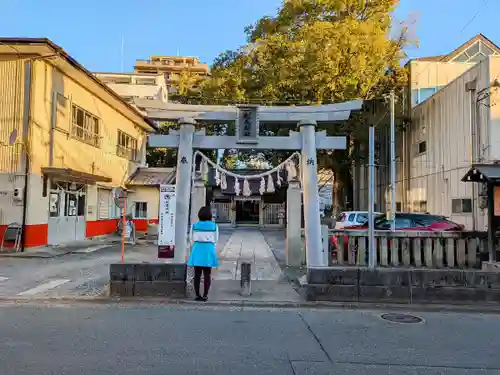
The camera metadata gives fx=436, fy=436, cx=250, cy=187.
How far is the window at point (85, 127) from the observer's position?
62.3 feet

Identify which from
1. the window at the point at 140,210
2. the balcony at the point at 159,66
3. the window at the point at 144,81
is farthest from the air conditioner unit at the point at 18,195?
the balcony at the point at 159,66

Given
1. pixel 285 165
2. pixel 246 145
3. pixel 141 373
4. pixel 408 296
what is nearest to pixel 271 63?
Result: pixel 285 165

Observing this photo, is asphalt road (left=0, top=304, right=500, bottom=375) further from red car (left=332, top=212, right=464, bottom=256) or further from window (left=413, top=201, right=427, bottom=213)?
window (left=413, top=201, right=427, bottom=213)

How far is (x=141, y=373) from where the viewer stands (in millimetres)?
4605

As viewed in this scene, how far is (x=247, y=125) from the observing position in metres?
11.3

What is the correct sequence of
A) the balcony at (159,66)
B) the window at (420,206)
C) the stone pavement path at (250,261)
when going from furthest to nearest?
the balcony at (159,66) < the window at (420,206) < the stone pavement path at (250,261)

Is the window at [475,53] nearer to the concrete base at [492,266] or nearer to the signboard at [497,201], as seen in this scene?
the signboard at [497,201]

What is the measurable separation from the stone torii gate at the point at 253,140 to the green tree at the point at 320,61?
9.06 m

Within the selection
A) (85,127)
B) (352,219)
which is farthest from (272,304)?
(85,127)

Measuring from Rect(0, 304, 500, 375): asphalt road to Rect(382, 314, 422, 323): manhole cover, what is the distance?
0.20m

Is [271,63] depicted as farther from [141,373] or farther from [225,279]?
[141,373]

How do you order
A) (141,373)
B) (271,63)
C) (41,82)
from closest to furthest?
(141,373) < (41,82) < (271,63)

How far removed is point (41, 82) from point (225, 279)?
1083 centimetres

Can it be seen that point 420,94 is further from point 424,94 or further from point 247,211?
point 247,211
